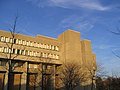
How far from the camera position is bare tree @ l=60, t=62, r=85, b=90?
183 ft

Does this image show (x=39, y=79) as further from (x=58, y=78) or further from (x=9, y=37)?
(x=9, y=37)

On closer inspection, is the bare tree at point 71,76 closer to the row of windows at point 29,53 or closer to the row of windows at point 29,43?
the row of windows at point 29,53

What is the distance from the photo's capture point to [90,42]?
7681 centimetres

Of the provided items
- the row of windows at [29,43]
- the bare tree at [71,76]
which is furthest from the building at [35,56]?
the bare tree at [71,76]

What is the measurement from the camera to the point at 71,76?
56.2 meters

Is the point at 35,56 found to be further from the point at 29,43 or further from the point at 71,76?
the point at 71,76

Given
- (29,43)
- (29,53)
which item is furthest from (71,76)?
(29,43)

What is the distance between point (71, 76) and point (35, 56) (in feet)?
47.1

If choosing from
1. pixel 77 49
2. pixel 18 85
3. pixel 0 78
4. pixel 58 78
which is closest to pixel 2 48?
pixel 0 78

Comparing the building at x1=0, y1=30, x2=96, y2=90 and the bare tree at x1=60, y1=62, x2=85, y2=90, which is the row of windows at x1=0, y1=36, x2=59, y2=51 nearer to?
the building at x1=0, y1=30, x2=96, y2=90

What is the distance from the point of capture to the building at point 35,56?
2214 inches

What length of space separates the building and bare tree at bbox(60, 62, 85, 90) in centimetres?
432

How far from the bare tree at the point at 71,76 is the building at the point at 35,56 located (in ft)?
14.2

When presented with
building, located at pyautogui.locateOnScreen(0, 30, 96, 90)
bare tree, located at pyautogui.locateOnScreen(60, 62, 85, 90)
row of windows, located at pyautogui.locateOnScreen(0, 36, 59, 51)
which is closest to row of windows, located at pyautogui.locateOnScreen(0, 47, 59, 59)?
building, located at pyautogui.locateOnScreen(0, 30, 96, 90)
